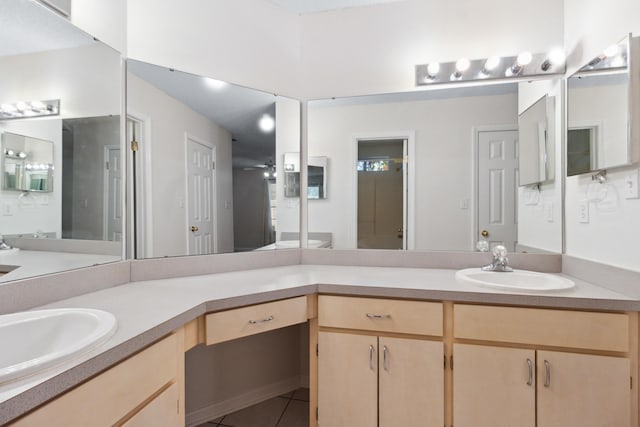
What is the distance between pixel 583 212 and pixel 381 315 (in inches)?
43.8

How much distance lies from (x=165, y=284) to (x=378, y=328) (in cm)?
99

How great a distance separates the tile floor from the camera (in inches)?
A: 68.7

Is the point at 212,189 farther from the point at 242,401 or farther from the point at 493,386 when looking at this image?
the point at 493,386

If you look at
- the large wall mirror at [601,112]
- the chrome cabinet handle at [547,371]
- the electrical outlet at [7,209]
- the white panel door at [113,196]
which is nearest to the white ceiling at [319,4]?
the large wall mirror at [601,112]

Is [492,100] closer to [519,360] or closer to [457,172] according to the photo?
[457,172]

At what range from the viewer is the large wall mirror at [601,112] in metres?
1.26

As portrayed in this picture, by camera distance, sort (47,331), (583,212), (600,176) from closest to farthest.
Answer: (47,331) → (600,176) → (583,212)

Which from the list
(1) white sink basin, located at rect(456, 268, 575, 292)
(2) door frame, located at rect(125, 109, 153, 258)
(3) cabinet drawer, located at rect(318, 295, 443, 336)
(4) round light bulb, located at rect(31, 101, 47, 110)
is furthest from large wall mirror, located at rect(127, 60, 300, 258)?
(1) white sink basin, located at rect(456, 268, 575, 292)

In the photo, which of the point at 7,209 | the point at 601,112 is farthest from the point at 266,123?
the point at 601,112

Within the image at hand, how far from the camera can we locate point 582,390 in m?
1.22

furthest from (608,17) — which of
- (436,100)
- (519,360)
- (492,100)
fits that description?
(519,360)

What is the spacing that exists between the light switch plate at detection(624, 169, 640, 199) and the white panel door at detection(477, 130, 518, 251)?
53 cm

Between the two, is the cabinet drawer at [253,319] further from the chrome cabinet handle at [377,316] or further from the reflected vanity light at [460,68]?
the reflected vanity light at [460,68]

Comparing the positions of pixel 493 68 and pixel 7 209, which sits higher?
pixel 493 68
